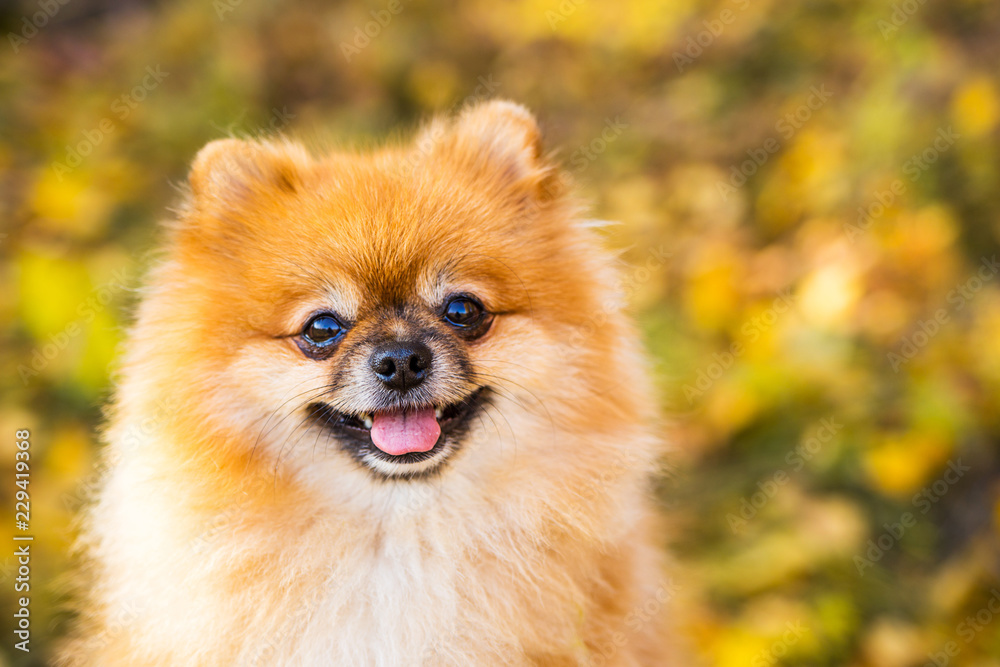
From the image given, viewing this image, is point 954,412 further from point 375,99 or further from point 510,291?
point 375,99

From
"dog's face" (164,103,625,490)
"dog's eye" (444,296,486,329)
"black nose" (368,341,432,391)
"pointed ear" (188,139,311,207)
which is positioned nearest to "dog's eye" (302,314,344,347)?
"dog's face" (164,103,625,490)

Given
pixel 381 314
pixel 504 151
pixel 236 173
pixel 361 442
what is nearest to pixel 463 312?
pixel 381 314

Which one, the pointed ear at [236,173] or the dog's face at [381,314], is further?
the pointed ear at [236,173]

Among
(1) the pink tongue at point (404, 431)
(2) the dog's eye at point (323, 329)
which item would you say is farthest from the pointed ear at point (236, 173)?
(1) the pink tongue at point (404, 431)

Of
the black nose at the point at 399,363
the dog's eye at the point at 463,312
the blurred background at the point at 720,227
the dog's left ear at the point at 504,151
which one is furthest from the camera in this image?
the blurred background at the point at 720,227

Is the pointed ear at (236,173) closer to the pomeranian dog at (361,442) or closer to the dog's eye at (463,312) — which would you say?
the pomeranian dog at (361,442)

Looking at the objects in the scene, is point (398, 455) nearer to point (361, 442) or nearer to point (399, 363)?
point (361, 442)

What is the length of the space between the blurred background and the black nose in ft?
4.05

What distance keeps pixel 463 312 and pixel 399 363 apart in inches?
13.2

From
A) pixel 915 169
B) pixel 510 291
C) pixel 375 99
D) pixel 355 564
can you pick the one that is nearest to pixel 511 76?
pixel 375 99

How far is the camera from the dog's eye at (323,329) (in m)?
2.38

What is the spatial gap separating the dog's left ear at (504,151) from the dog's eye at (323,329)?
2.51 ft

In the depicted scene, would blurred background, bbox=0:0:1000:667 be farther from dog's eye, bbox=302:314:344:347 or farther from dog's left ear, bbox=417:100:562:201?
dog's eye, bbox=302:314:344:347

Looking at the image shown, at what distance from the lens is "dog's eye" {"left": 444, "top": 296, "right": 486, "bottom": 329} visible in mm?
2475
